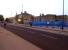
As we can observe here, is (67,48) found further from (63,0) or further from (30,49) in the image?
(63,0)

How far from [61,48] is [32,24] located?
193 ft

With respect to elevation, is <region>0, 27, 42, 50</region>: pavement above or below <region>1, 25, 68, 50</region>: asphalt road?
below

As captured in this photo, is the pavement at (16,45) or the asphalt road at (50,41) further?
the pavement at (16,45)

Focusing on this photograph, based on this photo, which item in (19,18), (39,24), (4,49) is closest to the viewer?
(4,49)

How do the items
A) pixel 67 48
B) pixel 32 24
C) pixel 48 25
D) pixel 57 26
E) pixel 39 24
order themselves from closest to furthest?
pixel 67 48 → pixel 57 26 → pixel 48 25 → pixel 39 24 → pixel 32 24

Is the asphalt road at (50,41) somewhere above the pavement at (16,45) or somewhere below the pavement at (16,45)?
above

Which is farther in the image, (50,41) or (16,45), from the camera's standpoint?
(50,41)

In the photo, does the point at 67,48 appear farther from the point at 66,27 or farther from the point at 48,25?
the point at 48,25

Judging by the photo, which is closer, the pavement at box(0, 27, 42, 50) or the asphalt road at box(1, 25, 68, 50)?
the asphalt road at box(1, 25, 68, 50)

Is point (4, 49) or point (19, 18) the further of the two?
point (19, 18)

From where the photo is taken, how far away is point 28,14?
12131cm

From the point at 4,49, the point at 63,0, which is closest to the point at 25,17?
the point at 63,0

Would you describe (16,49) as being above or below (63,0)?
below

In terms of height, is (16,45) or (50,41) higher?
(50,41)
